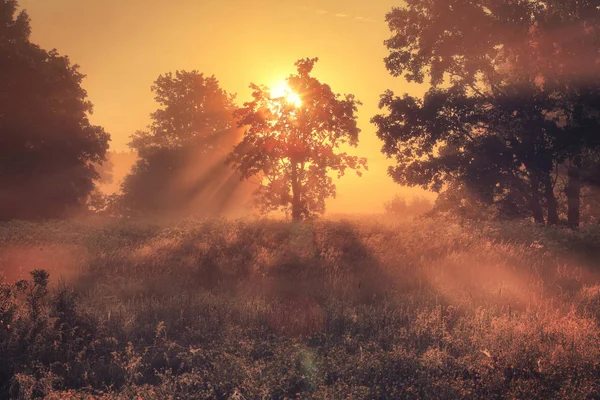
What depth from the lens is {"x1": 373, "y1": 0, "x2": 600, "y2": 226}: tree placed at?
18.2 m

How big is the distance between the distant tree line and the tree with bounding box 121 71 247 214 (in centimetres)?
995

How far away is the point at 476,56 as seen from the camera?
20.6 meters

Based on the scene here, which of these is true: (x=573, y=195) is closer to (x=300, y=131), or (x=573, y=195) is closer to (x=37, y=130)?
(x=300, y=131)

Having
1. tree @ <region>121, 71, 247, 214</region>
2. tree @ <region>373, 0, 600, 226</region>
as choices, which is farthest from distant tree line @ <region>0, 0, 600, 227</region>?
tree @ <region>121, 71, 247, 214</region>

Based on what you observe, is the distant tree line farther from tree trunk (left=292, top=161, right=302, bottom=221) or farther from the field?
the field

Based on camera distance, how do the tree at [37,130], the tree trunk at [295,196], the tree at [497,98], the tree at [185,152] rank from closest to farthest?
the tree at [497,98] → the tree at [37,130] → the tree trunk at [295,196] → the tree at [185,152]

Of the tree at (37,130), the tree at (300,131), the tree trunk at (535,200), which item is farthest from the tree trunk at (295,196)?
the tree at (37,130)

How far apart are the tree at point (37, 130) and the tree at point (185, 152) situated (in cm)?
1140

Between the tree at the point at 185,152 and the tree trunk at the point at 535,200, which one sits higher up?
the tree at the point at 185,152

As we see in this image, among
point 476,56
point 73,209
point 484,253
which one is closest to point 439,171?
point 476,56

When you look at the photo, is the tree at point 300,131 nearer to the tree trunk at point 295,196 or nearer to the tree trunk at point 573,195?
the tree trunk at point 295,196

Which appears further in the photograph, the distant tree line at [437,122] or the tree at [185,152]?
the tree at [185,152]

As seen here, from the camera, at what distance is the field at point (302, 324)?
4.55m

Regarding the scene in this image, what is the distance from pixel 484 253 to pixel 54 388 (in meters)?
9.80
